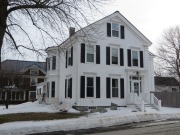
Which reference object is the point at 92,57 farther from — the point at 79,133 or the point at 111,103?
the point at 79,133

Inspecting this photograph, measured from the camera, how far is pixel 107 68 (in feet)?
85.2

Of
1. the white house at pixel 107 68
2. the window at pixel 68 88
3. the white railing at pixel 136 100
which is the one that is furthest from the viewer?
the window at pixel 68 88

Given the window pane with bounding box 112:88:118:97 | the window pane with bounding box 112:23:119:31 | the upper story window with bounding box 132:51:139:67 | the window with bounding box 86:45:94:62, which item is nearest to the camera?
the window with bounding box 86:45:94:62

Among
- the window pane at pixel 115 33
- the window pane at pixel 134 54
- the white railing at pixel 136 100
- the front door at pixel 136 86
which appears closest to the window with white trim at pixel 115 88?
the white railing at pixel 136 100

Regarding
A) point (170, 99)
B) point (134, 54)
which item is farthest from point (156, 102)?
point (134, 54)

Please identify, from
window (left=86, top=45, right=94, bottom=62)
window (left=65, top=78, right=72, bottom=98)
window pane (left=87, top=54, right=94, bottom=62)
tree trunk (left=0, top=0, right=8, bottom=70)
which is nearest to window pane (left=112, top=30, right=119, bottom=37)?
window (left=86, top=45, right=94, bottom=62)

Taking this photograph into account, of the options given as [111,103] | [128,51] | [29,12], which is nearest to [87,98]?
[111,103]

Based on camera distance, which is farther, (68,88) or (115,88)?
Answer: (68,88)

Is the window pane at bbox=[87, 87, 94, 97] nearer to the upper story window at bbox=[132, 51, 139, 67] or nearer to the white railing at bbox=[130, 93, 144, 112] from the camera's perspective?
the white railing at bbox=[130, 93, 144, 112]

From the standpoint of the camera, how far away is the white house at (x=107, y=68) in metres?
24.7

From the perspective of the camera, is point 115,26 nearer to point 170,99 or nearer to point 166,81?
point 170,99

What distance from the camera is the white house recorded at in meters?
24.7

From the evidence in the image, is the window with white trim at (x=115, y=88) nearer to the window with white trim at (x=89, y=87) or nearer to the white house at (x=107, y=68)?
the white house at (x=107, y=68)

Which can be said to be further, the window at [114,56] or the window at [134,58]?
the window at [134,58]
